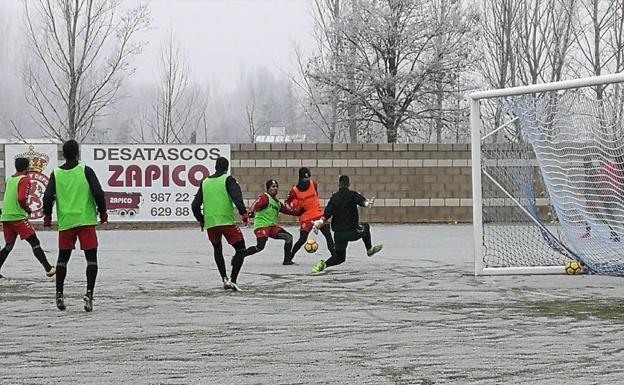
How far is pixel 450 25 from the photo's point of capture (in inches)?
1593

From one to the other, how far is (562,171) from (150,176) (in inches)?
667

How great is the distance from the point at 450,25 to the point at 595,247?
2705 cm

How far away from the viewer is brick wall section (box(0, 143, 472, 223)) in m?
30.4

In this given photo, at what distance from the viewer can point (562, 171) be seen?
15289 millimetres

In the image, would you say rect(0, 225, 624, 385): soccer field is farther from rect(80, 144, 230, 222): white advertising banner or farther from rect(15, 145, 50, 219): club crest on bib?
rect(80, 144, 230, 222): white advertising banner

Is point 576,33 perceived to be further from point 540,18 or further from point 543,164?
point 543,164

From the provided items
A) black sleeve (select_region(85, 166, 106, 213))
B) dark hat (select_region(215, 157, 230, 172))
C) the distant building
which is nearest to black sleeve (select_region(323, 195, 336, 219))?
dark hat (select_region(215, 157, 230, 172))

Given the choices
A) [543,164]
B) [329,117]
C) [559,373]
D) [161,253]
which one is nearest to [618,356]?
[559,373]

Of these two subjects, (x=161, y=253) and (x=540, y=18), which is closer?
(x=161, y=253)

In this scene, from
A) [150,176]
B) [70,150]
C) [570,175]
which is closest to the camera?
[70,150]

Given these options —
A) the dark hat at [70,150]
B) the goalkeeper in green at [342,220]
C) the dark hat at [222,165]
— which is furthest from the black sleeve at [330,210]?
the dark hat at [70,150]

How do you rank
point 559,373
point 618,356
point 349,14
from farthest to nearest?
point 349,14 → point 618,356 → point 559,373

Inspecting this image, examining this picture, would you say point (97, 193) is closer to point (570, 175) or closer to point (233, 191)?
point (233, 191)

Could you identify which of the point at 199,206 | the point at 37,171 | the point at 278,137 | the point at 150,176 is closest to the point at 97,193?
the point at 199,206
